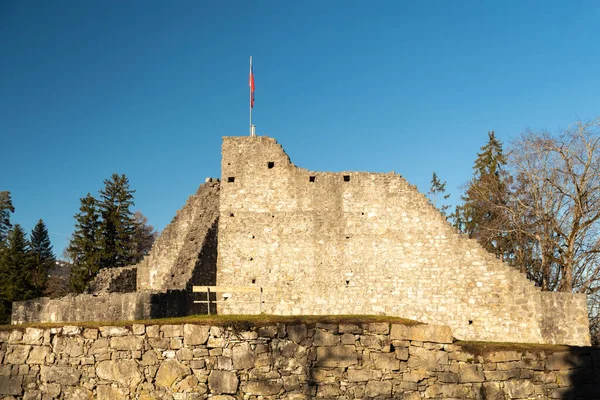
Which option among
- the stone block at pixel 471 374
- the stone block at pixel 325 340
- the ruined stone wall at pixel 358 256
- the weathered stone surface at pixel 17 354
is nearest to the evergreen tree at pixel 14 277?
the ruined stone wall at pixel 358 256

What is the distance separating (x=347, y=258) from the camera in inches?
805

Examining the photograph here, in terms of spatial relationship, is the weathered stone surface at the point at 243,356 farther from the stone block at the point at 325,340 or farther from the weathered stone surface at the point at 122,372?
the weathered stone surface at the point at 122,372

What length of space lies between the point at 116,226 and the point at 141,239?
21.9ft

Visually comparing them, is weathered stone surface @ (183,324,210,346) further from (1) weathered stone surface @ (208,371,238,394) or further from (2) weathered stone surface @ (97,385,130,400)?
(2) weathered stone surface @ (97,385,130,400)

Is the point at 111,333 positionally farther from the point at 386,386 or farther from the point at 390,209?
the point at 390,209

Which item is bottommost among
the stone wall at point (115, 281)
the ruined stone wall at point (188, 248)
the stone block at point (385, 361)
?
the stone block at point (385, 361)

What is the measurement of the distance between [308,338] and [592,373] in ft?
18.1

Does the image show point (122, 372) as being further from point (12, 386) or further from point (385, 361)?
point (385, 361)

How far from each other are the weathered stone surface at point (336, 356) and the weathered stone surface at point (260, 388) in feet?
3.15

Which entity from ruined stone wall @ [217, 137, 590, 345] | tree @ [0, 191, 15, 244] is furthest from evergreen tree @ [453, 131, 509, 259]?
tree @ [0, 191, 15, 244]

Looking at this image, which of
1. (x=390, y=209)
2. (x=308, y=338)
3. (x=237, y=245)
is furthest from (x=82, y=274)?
(x=308, y=338)

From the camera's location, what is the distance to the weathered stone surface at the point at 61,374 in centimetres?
1117

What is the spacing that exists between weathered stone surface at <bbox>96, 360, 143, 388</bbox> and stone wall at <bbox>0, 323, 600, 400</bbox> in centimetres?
2

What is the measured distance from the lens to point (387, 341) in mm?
10984
